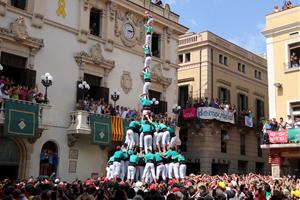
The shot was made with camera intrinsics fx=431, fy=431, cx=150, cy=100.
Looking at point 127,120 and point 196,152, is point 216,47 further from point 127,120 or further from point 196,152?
point 127,120

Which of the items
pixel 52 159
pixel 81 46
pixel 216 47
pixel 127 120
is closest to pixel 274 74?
pixel 216 47

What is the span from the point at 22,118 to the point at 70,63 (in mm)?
5290

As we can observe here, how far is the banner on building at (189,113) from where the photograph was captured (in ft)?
107

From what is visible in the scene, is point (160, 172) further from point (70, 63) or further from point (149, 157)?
point (70, 63)

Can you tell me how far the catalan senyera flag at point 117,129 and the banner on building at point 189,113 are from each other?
28.2 feet

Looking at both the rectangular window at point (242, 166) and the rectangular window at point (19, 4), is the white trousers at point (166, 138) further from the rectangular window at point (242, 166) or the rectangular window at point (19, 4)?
the rectangular window at point (242, 166)

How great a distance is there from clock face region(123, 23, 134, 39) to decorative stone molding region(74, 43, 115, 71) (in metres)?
2.64

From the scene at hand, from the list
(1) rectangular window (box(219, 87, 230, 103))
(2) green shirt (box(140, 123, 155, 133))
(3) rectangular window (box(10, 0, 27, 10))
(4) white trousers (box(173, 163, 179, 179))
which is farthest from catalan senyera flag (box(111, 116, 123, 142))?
(1) rectangular window (box(219, 87, 230, 103))

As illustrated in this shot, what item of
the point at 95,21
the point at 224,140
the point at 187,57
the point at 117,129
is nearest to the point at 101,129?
the point at 117,129

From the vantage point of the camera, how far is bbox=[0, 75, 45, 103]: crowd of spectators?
20759mm

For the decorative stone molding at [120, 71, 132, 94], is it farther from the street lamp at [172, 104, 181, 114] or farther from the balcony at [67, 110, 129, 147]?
the street lamp at [172, 104, 181, 114]

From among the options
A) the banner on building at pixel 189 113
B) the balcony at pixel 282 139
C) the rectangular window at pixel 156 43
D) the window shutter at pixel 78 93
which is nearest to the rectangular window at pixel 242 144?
the banner on building at pixel 189 113

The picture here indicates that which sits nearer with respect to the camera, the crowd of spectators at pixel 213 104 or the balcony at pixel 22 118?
the balcony at pixel 22 118

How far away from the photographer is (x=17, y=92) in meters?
21.2
